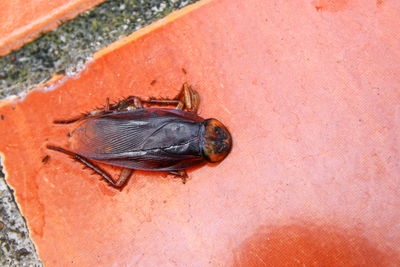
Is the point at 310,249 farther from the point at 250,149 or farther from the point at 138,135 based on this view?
the point at 138,135

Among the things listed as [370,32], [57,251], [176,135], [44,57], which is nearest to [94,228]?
[57,251]

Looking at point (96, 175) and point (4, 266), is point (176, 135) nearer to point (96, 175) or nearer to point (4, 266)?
point (96, 175)

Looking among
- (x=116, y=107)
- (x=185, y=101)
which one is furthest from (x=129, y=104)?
(x=185, y=101)

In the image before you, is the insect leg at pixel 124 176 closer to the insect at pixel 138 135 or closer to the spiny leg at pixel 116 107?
the insect at pixel 138 135

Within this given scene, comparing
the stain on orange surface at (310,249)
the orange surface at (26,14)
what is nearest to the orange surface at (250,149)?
the stain on orange surface at (310,249)

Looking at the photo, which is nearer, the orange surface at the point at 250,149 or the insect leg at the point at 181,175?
the orange surface at the point at 250,149

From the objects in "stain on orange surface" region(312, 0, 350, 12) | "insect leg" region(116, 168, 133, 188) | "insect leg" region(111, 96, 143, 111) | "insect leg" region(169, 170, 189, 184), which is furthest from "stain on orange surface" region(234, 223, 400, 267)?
"stain on orange surface" region(312, 0, 350, 12)

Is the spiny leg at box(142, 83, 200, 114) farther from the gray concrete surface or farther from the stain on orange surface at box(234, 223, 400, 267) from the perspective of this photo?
the stain on orange surface at box(234, 223, 400, 267)
